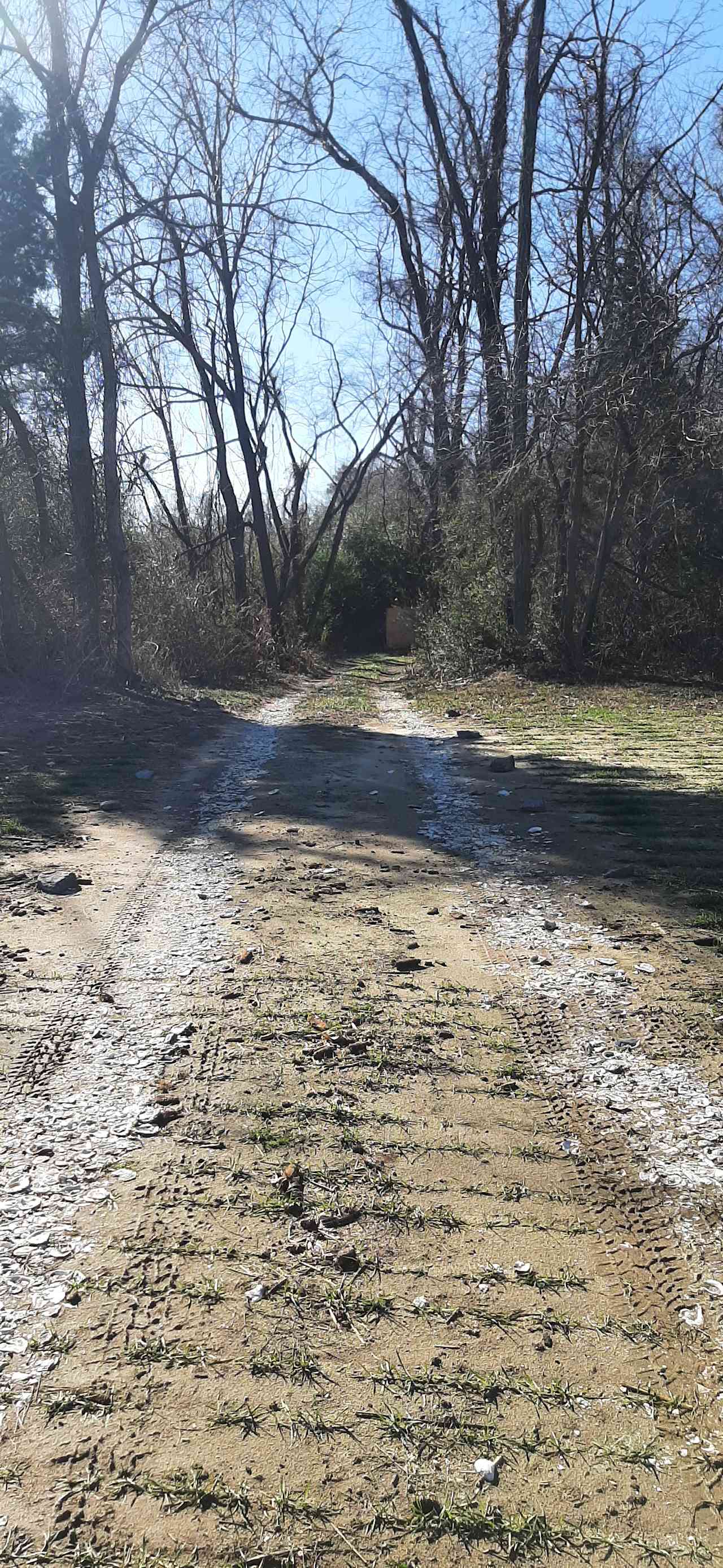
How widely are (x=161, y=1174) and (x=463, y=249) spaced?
21150 mm

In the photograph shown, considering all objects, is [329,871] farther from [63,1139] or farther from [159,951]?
[63,1139]

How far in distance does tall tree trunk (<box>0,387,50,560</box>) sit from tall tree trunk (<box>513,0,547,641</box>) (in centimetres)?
662

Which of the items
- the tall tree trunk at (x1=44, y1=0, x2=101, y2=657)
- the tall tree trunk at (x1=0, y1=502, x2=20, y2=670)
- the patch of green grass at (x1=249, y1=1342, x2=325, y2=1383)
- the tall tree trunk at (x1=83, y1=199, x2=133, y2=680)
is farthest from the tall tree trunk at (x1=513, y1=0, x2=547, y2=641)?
the patch of green grass at (x1=249, y1=1342, x2=325, y2=1383)

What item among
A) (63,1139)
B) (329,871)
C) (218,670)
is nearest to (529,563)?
(218,670)

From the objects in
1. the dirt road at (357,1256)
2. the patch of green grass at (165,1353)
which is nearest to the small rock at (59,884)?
the dirt road at (357,1256)

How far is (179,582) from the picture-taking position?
16625 millimetres

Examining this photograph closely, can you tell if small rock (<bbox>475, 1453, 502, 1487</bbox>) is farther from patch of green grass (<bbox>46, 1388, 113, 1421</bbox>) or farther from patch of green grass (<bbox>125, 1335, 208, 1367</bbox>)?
patch of green grass (<bbox>46, 1388, 113, 1421</bbox>)

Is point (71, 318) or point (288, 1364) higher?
point (71, 318)

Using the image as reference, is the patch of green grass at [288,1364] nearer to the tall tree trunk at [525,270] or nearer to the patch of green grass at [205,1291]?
the patch of green grass at [205,1291]

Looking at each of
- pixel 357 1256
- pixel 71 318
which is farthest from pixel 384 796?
pixel 71 318

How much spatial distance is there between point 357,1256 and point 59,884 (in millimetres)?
2913

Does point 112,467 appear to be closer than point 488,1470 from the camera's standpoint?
No

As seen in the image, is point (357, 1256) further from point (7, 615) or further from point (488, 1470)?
point (7, 615)

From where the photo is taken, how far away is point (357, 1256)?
2.24 meters
